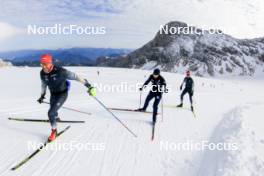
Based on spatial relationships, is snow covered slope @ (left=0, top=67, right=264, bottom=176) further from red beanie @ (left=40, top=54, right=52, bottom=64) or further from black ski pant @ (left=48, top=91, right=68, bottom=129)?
red beanie @ (left=40, top=54, right=52, bottom=64)

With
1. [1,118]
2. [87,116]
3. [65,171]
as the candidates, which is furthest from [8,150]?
[87,116]

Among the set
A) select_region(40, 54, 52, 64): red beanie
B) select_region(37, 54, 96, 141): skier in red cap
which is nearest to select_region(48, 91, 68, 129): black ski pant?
select_region(37, 54, 96, 141): skier in red cap

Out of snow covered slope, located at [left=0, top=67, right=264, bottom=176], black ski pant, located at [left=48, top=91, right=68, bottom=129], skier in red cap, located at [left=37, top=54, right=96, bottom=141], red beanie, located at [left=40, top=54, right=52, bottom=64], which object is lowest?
snow covered slope, located at [left=0, top=67, right=264, bottom=176]

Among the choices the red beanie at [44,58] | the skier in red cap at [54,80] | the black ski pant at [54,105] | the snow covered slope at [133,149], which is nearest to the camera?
the snow covered slope at [133,149]

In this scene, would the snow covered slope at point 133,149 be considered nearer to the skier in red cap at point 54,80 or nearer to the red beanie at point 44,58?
the skier in red cap at point 54,80

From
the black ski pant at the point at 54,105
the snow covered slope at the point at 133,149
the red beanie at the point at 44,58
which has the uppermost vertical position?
the red beanie at the point at 44,58

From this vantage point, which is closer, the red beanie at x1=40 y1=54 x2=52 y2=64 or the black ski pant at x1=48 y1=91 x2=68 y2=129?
the red beanie at x1=40 y1=54 x2=52 y2=64

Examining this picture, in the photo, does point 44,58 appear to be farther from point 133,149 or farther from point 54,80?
point 133,149

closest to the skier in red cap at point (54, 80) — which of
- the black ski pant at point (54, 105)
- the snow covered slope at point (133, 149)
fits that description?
the black ski pant at point (54, 105)

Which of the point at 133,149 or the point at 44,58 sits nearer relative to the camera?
the point at 44,58

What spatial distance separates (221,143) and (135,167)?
3.25m

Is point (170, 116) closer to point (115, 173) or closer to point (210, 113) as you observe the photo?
point (210, 113)

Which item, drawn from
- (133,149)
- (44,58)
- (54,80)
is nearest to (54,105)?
(54,80)

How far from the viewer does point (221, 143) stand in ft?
30.8
